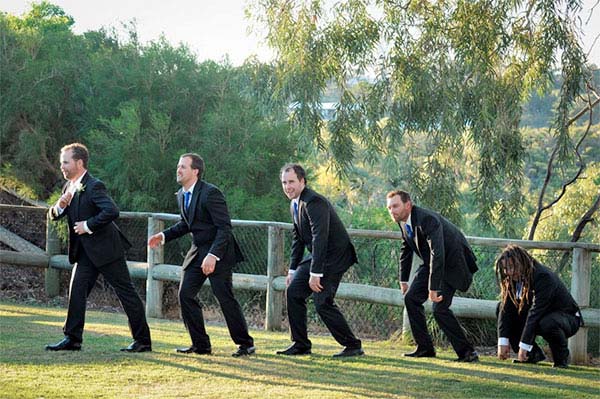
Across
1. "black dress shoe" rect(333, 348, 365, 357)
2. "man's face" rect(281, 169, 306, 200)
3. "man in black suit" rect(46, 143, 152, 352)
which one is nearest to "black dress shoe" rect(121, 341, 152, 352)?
"man in black suit" rect(46, 143, 152, 352)

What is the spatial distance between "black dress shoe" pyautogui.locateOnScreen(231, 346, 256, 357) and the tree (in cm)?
533

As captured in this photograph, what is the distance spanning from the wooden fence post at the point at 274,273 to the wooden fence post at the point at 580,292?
12.5 ft

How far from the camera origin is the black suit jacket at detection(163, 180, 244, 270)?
9.72m

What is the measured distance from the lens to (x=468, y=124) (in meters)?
14.6

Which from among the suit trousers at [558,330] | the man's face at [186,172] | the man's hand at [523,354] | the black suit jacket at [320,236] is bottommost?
the man's hand at [523,354]

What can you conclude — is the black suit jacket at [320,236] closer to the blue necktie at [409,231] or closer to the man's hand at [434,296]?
the blue necktie at [409,231]

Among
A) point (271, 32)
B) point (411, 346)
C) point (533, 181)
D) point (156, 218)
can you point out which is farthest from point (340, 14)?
point (533, 181)

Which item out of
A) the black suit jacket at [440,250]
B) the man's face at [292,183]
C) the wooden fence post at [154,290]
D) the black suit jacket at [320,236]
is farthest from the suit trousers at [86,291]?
the wooden fence post at [154,290]

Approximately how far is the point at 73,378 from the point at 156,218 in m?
6.23

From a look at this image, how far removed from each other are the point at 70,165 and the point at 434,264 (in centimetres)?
334

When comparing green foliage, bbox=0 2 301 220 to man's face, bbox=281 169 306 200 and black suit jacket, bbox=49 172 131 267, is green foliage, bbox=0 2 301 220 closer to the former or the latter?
man's face, bbox=281 169 306 200

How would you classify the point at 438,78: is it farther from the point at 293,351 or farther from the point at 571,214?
the point at 571,214

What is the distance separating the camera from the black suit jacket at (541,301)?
33.0ft

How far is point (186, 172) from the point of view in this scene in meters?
9.80
